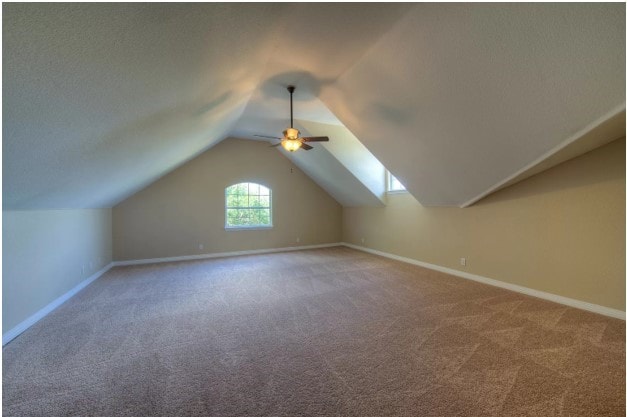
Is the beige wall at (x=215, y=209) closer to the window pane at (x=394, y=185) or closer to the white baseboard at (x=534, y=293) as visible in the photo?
the window pane at (x=394, y=185)

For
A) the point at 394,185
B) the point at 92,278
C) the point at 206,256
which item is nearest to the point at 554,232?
the point at 394,185

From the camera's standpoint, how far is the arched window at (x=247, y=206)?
667 centimetres

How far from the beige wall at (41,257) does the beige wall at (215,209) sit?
1127 mm

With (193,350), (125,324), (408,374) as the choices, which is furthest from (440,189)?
(125,324)

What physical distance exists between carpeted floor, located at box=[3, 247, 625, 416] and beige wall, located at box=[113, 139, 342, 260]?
219cm

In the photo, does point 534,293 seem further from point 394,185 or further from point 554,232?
point 394,185

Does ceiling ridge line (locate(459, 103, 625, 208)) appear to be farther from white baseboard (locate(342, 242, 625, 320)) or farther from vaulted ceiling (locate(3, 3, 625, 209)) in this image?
white baseboard (locate(342, 242, 625, 320))

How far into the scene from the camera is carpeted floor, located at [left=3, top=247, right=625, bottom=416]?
1703mm

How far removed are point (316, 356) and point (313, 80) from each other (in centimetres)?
299

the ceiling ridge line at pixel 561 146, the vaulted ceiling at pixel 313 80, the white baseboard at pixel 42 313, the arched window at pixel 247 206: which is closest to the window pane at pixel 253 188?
the arched window at pixel 247 206

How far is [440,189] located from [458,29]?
275 cm

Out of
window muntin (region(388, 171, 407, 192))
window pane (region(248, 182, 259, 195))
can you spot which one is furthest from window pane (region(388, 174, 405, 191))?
window pane (region(248, 182, 259, 195))

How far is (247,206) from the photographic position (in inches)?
271

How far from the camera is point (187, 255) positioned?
6160mm
